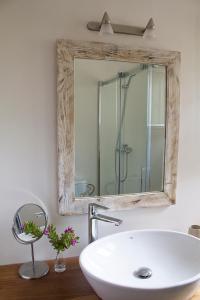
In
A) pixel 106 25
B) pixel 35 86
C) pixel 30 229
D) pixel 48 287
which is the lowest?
pixel 48 287

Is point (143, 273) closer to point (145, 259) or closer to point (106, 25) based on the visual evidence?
point (145, 259)

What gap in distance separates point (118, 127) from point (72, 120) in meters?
0.26

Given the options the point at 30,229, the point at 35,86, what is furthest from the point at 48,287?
the point at 35,86

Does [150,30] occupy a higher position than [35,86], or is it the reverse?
[150,30]

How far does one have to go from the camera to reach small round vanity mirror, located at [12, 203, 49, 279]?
1.26 m

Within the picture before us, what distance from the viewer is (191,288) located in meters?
0.99

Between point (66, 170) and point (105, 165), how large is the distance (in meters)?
0.21

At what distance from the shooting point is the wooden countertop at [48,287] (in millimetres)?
1103

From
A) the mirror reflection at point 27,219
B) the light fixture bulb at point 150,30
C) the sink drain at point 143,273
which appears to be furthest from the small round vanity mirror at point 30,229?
the light fixture bulb at point 150,30

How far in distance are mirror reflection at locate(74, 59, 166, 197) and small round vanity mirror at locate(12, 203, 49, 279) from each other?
23cm

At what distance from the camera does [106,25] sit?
4.33 feet

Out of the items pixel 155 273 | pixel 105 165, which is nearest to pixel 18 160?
pixel 105 165

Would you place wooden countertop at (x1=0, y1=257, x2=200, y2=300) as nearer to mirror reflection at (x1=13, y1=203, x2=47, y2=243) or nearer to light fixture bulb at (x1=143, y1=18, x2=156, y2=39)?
mirror reflection at (x1=13, y1=203, x2=47, y2=243)

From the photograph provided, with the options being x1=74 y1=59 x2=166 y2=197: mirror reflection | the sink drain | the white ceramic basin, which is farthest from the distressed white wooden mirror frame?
the sink drain
